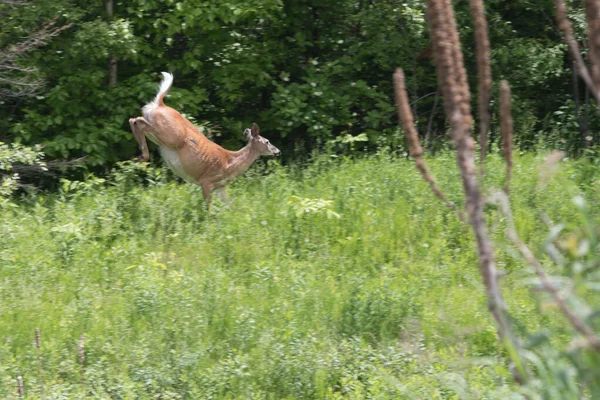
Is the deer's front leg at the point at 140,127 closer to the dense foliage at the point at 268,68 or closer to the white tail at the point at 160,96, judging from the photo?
the white tail at the point at 160,96

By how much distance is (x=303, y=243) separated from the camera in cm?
857

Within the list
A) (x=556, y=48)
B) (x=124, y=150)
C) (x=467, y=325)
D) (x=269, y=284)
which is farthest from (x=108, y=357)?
(x=556, y=48)

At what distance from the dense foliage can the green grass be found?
4.50 feet

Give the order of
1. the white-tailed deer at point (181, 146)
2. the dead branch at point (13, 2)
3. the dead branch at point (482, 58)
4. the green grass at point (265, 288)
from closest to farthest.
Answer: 1. the dead branch at point (482, 58)
2. the green grass at point (265, 288)
3. the white-tailed deer at point (181, 146)
4. the dead branch at point (13, 2)

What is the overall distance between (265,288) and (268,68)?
16.7 ft

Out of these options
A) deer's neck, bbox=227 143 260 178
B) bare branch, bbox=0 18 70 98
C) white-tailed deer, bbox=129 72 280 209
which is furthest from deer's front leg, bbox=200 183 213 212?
bare branch, bbox=0 18 70 98

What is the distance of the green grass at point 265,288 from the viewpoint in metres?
6.10

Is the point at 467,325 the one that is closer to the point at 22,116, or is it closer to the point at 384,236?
the point at 384,236

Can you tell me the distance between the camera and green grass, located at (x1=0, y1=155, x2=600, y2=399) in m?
6.10

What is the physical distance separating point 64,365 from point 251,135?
4.29 metres

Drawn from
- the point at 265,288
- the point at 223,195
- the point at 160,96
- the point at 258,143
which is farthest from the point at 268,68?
the point at 265,288

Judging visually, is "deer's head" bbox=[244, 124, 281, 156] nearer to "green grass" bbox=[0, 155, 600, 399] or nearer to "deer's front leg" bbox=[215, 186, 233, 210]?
"green grass" bbox=[0, 155, 600, 399]

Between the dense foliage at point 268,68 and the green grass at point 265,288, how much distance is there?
4.50 feet

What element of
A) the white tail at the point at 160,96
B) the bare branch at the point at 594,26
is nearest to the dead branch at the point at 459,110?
the bare branch at the point at 594,26
